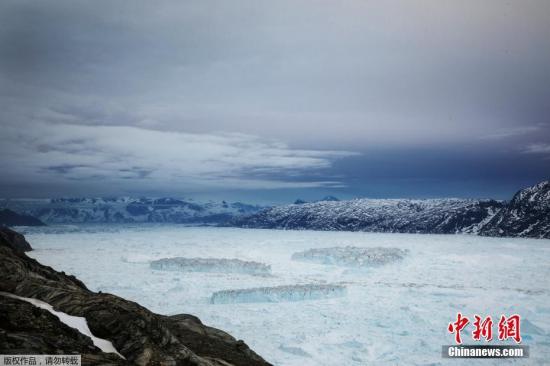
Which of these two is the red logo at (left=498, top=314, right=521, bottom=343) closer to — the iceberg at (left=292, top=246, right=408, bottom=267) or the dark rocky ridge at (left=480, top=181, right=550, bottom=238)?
the iceberg at (left=292, top=246, right=408, bottom=267)

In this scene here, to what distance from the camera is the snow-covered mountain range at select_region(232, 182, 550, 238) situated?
107812 mm

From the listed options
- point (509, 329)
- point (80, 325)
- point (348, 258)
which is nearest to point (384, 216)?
point (348, 258)

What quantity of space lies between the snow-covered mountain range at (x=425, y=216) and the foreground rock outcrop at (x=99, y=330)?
105 metres

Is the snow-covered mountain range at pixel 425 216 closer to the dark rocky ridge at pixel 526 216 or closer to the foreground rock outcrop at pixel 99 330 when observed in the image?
the dark rocky ridge at pixel 526 216

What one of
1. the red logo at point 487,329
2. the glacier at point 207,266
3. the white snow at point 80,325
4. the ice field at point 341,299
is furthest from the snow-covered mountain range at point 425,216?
the white snow at point 80,325

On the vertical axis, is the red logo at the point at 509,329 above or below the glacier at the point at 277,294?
above

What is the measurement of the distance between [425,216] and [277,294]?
12630 cm

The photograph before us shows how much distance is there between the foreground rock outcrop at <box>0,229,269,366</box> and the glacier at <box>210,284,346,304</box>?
11.1 meters

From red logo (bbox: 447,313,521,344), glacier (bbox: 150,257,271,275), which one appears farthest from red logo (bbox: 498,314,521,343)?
glacier (bbox: 150,257,271,275)

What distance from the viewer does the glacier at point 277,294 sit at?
767 inches

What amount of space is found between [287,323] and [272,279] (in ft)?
34.3

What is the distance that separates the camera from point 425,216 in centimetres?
13638

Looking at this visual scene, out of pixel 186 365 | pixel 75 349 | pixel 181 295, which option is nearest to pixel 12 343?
pixel 75 349

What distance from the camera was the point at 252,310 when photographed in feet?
58.8
